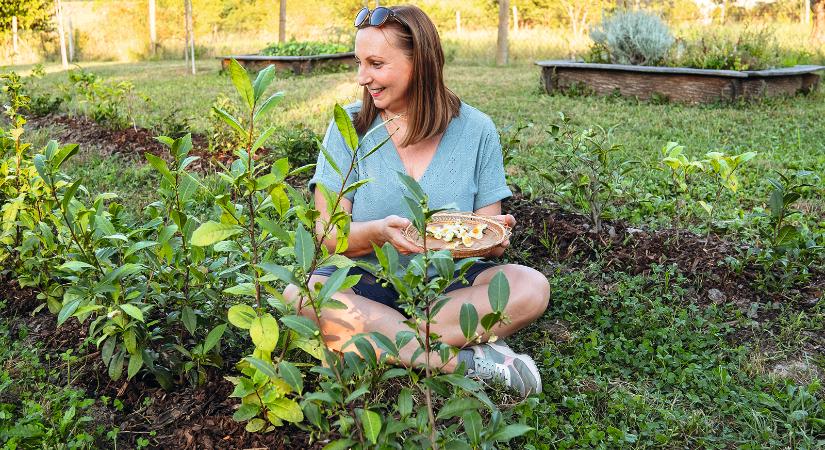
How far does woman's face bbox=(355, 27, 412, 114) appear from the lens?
2562 mm

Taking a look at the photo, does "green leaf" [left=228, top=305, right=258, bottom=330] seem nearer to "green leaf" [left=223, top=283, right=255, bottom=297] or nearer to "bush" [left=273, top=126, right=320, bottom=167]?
"green leaf" [left=223, top=283, right=255, bottom=297]

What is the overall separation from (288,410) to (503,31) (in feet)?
41.9

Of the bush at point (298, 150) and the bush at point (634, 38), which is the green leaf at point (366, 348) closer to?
the bush at point (298, 150)

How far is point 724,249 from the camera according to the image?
3.49 m

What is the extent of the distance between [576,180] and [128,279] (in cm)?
223

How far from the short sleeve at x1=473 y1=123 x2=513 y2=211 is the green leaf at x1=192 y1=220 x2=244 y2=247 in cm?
122

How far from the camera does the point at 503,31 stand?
13891mm

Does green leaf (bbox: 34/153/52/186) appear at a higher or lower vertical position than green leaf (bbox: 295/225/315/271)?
higher

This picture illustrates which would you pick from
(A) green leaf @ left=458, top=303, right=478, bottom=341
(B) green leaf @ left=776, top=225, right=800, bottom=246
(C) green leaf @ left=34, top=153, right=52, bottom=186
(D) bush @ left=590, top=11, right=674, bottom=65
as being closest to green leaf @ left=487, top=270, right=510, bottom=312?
(A) green leaf @ left=458, top=303, right=478, bottom=341

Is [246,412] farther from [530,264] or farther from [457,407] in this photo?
[530,264]

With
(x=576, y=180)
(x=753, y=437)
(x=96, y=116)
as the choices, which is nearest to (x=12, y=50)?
(x=96, y=116)

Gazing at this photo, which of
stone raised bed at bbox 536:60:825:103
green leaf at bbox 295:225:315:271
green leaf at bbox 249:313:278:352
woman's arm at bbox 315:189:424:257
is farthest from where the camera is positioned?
stone raised bed at bbox 536:60:825:103

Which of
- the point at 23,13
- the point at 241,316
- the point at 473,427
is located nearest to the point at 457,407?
the point at 473,427

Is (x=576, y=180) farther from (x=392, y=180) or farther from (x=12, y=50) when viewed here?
(x=12, y=50)
